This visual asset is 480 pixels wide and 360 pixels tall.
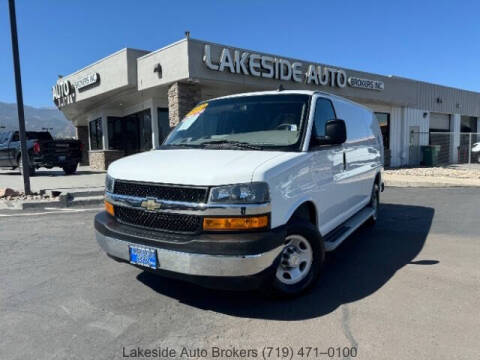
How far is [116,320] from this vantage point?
3295mm

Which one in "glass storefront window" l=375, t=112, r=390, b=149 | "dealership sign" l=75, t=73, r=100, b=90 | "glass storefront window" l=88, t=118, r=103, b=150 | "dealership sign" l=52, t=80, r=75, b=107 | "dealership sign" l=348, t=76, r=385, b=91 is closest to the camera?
"dealership sign" l=75, t=73, r=100, b=90

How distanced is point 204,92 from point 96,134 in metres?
10.0

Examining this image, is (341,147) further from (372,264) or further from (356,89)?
(356,89)

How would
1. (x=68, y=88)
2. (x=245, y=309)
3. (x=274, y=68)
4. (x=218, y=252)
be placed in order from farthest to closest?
1. (x=68, y=88)
2. (x=274, y=68)
3. (x=245, y=309)
4. (x=218, y=252)

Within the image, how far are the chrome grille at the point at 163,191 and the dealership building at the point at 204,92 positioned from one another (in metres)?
8.73

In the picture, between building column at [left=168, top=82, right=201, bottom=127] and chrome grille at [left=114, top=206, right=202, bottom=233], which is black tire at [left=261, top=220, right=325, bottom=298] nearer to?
chrome grille at [left=114, top=206, right=202, bottom=233]

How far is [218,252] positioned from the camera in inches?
117

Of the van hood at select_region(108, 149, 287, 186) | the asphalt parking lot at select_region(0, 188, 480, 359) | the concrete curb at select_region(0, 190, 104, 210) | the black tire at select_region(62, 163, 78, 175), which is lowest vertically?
the asphalt parking lot at select_region(0, 188, 480, 359)

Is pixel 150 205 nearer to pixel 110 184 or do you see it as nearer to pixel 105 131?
pixel 110 184

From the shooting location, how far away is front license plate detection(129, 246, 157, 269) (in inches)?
128

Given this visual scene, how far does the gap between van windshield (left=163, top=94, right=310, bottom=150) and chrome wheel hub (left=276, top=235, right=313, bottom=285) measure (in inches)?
37.4

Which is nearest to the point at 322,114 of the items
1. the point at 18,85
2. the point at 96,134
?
the point at 18,85

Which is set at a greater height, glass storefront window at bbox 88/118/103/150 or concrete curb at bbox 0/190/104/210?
glass storefront window at bbox 88/118/103/150

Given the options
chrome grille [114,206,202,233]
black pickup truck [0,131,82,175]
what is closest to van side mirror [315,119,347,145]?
chrome grille [114,206,202,233]
